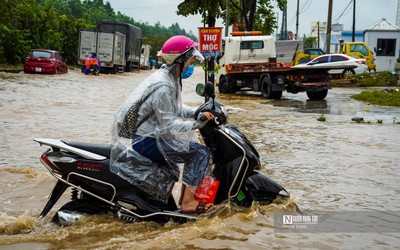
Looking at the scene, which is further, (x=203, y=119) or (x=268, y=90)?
(x=268, y=90)

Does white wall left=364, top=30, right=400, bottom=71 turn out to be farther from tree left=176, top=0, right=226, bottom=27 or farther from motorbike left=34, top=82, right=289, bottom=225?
motorbike left=34, top=82, right=289, bottom=225

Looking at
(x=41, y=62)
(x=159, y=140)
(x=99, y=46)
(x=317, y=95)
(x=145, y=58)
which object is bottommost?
(x=159, y=140)

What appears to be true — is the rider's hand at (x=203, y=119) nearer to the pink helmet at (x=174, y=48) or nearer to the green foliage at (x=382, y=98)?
the pink helmet at (x=174, y=48)

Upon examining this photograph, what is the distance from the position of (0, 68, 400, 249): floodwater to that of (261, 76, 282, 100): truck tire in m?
4.94

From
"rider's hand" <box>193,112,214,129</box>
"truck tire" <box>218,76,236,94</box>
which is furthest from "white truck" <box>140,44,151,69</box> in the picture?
"rider's hand" <box>193,112,214,129</box>

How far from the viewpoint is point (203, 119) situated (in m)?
4.59

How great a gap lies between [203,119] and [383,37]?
3960cm

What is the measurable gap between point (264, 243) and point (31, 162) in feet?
14.8

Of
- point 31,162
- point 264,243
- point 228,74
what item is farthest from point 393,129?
point 228,74

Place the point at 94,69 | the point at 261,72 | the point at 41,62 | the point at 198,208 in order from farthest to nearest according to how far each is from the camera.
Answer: the point at 94,69 → the point at 41,62 → the point at 261,72 → the point at 198,208

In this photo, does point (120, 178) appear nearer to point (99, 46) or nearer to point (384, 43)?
point (99, 46)

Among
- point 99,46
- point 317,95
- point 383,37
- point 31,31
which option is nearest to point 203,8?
point 317,95

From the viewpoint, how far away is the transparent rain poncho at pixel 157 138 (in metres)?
4.67

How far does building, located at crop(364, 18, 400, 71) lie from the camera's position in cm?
4084
